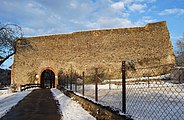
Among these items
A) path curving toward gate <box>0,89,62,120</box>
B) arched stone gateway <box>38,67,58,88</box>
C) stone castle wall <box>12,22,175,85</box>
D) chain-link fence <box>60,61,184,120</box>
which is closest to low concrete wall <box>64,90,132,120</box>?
chain-link fence <box>60,61,184,120</box>

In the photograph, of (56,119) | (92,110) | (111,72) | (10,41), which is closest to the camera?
(56,119)

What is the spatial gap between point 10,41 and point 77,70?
17.6 m

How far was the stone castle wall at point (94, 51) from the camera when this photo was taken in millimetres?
25938

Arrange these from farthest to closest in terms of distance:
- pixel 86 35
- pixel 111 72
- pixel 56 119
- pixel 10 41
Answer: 1. pixel 86 35
2. pixel 111 72
3. pixel 10 41
4. pixel 56 119

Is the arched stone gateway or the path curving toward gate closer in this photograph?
the path curving toward gate

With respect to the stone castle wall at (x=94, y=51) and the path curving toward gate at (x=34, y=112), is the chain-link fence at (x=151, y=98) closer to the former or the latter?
the path curving toward gate at (x=34, y=112)

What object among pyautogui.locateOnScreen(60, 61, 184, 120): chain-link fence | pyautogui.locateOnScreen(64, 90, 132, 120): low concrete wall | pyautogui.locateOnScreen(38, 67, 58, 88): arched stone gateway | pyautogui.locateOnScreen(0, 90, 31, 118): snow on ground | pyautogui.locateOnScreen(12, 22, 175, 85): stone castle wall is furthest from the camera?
pyautogui.locateOnScreen(38, 67, 58, 88): arched stone gateway

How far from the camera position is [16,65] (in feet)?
95.6

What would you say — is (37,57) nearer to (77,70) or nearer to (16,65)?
(16,65)

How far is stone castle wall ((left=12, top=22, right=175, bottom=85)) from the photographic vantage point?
85.1 ft

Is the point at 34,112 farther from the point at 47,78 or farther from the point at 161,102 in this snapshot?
the point at 47,78

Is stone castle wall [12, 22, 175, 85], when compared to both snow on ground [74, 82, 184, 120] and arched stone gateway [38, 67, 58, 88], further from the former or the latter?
snow on ground [74, 82, 184, 120]

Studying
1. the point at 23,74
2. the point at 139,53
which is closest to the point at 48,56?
the point at 23,74

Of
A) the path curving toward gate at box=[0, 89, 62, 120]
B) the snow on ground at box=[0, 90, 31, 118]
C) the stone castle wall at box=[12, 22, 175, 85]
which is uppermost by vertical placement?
the stone castle wall at box=[12, 22, 175, 85]
